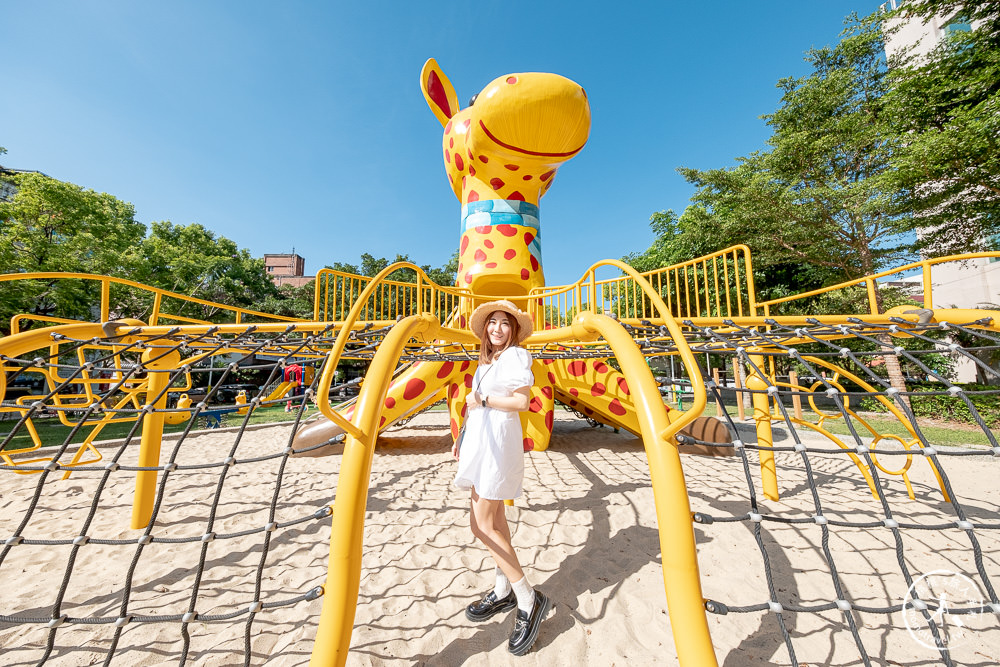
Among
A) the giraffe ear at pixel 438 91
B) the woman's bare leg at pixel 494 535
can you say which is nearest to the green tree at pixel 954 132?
the giraffe ear at pixel 438 91

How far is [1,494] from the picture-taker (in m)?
4.21

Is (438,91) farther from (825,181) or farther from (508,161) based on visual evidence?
(825,181)

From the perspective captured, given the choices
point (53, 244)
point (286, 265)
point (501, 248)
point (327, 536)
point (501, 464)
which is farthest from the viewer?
point (286, 265)

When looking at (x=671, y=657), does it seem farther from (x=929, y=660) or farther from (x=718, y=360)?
(x=718, y=360)

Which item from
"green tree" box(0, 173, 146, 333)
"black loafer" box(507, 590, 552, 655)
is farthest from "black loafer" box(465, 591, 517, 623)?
"green tree" box(0, 173, 146, 333)

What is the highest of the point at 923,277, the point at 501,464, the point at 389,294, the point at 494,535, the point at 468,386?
the point at 389,294

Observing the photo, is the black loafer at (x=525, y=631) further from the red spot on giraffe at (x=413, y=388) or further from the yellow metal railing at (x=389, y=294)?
the red spot on giraffe at (x=413, y=388)

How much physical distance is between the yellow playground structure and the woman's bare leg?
0.59 m

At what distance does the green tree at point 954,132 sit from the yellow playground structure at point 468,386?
6.67 meters

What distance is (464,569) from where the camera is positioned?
2729 millimetres

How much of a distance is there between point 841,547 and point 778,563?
2.36 feet

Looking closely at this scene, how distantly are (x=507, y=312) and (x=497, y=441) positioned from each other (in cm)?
78

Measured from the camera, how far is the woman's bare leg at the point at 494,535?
193cm

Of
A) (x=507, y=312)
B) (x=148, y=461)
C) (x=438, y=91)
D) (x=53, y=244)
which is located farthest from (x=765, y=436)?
(x=53, y=244)
